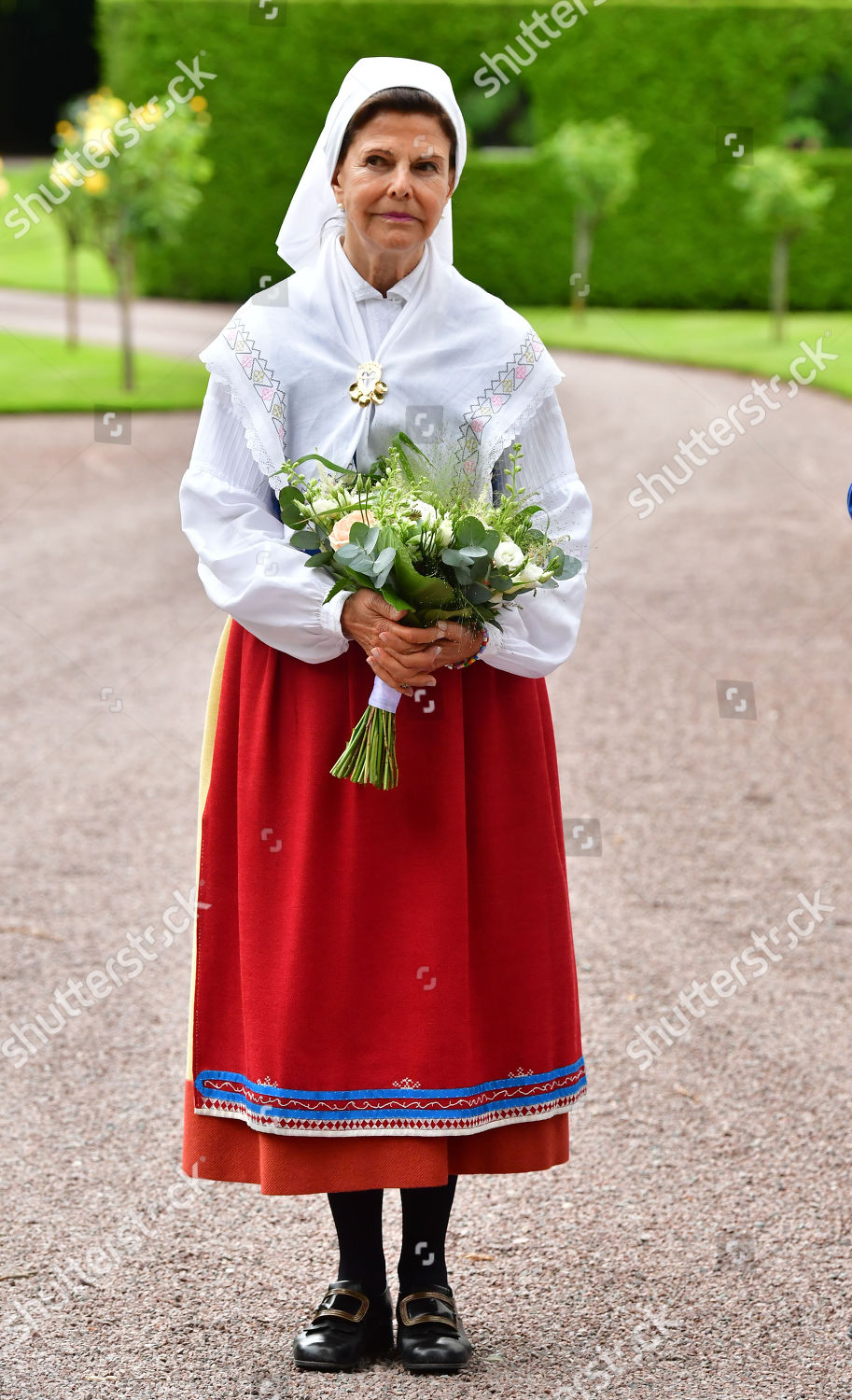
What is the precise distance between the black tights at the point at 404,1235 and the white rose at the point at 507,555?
1143 millimetres

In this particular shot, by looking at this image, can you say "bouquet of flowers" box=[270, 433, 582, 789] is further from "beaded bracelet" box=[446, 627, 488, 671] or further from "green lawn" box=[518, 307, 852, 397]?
"green lawn" box=[518, 307, 852, 397]

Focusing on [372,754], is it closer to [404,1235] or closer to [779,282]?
[404,1235]

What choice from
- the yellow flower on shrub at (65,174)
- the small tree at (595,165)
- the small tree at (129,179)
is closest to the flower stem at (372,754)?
the yellow flower on shrub at (65,174)

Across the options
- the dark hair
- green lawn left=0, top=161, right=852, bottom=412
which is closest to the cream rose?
the dark hair

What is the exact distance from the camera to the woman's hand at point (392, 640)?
255 centimetres

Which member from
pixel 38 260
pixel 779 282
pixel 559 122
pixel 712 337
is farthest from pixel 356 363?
pixel 38 260

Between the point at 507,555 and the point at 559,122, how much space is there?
2503 cm

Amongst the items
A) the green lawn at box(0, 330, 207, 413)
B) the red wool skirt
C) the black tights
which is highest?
the green lawn at box(0, 330, 207, 413)

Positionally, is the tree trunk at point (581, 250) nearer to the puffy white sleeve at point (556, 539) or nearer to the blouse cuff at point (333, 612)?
the puffy white sleeve at point (556, 539)

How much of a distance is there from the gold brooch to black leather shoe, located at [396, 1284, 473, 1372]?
1589mm

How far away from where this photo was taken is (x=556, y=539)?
2766 mm

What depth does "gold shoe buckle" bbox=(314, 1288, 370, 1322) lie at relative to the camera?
114 inches

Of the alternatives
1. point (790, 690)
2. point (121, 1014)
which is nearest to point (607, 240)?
point (790, 690)

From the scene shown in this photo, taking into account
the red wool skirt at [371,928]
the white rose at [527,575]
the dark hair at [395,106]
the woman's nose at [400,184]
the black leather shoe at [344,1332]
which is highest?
the dark hair at [395,106]
